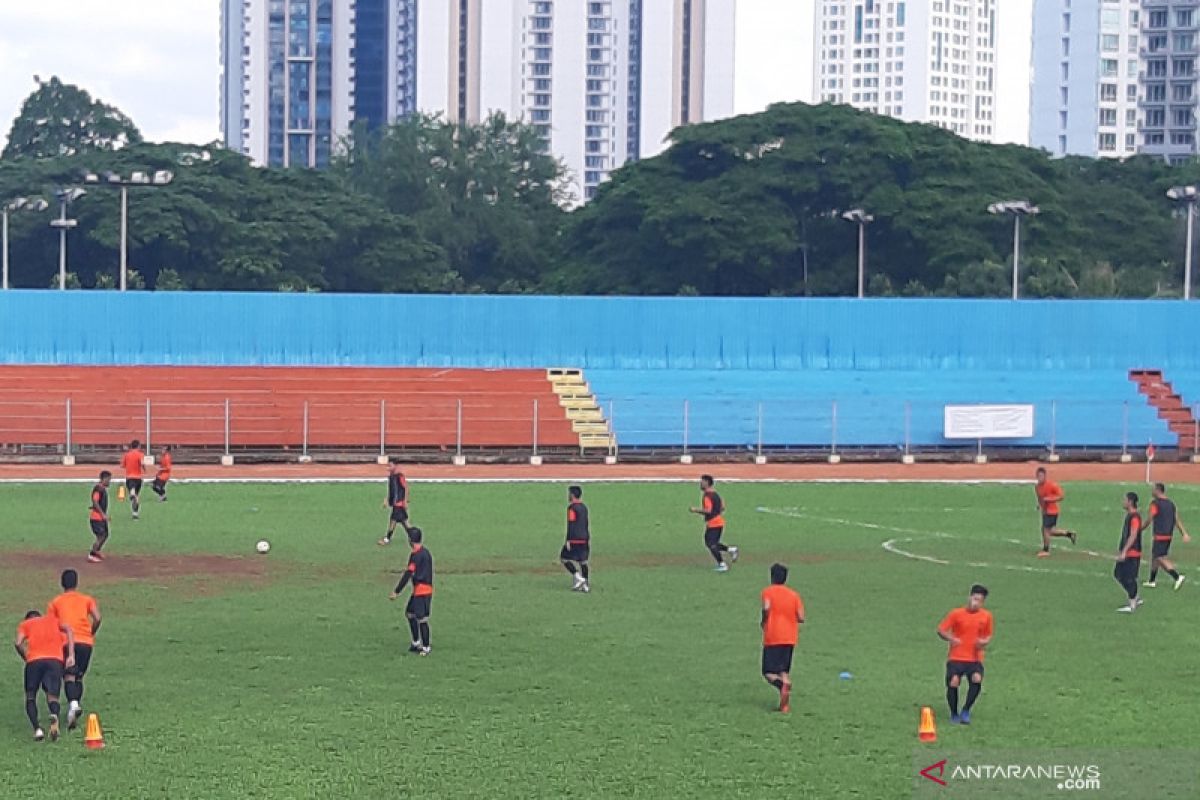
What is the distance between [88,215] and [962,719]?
73.4 metres

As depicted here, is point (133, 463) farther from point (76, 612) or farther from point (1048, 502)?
point (76, 612)

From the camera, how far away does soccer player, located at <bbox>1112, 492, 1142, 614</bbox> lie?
24.7 metres

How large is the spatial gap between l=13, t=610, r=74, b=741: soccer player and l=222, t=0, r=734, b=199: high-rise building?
507 ft

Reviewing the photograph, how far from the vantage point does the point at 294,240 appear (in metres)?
90.5

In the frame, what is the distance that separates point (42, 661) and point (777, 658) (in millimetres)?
7183

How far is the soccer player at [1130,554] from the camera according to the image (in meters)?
24.7

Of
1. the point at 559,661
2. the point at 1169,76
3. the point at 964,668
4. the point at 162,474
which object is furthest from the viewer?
the point at 1169,76

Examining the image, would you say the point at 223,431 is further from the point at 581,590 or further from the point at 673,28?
the point at 673,28

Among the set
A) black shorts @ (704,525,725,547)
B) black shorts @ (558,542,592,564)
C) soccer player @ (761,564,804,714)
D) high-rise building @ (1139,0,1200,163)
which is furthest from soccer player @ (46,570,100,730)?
high-rise building @ (1139,0,1200,163)

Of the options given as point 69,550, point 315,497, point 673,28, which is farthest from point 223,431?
point 673,28

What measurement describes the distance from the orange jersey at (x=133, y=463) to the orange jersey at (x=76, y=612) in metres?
17.5

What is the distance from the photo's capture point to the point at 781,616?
59.7 feet

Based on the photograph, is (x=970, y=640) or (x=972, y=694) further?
(x=972, y=694)

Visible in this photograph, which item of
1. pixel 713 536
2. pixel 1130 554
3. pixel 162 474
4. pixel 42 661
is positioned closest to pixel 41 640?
pixel 42 661
